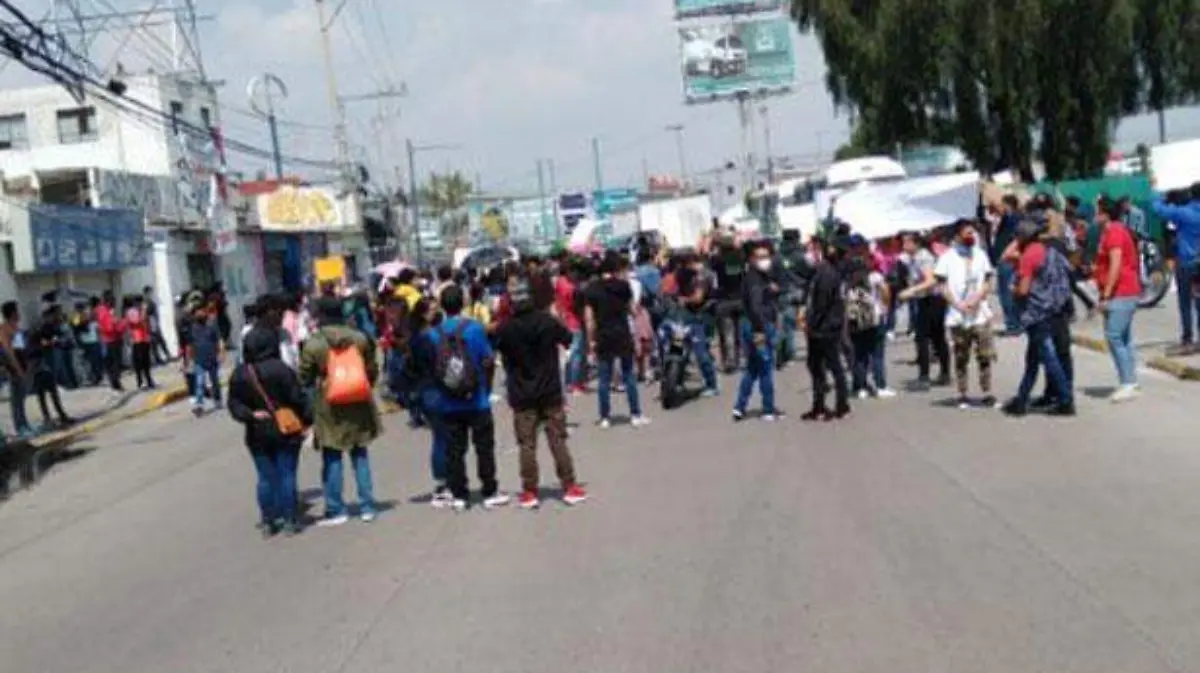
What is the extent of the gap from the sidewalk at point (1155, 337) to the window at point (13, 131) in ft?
132

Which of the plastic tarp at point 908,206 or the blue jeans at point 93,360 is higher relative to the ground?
the plastic tarp at point 908,206

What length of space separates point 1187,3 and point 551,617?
134 feet

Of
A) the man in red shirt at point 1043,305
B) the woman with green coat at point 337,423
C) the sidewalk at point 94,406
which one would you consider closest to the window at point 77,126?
the sidewalk at point 94,406

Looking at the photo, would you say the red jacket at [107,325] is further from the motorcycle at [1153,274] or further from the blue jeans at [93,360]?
the motorcycle at [1153,274]

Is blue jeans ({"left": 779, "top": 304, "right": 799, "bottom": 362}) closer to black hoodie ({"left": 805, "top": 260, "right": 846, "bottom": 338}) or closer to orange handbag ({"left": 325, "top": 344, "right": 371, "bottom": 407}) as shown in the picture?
black hoodie ({"left": 805, "top": 260, "right": 846, "bottom": 338})

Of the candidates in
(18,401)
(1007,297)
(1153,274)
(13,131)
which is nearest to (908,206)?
(1153,274)

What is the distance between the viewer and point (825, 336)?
14.0 metres

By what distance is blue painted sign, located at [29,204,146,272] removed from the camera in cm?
3225

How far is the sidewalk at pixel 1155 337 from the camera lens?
1537 centimetres

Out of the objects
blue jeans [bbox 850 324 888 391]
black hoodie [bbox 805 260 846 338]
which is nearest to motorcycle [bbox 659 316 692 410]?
blue jeans [bbox 850 324 888 391]

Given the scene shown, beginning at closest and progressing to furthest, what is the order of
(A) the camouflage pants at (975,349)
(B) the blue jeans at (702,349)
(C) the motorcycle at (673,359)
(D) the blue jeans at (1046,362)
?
(D) the blue jeans at (1046,362) < (A) the camouflage pants at (975,349) < (C) the motorcycle at (673,359) < (B) the blue jeans at (702,349)

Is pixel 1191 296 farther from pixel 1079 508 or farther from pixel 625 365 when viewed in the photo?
pixel 1079 508

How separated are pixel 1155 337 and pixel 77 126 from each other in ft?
135

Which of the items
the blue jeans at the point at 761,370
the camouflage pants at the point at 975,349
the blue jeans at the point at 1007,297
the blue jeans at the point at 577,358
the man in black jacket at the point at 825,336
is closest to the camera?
the camouflage pants at the point at 975,349
